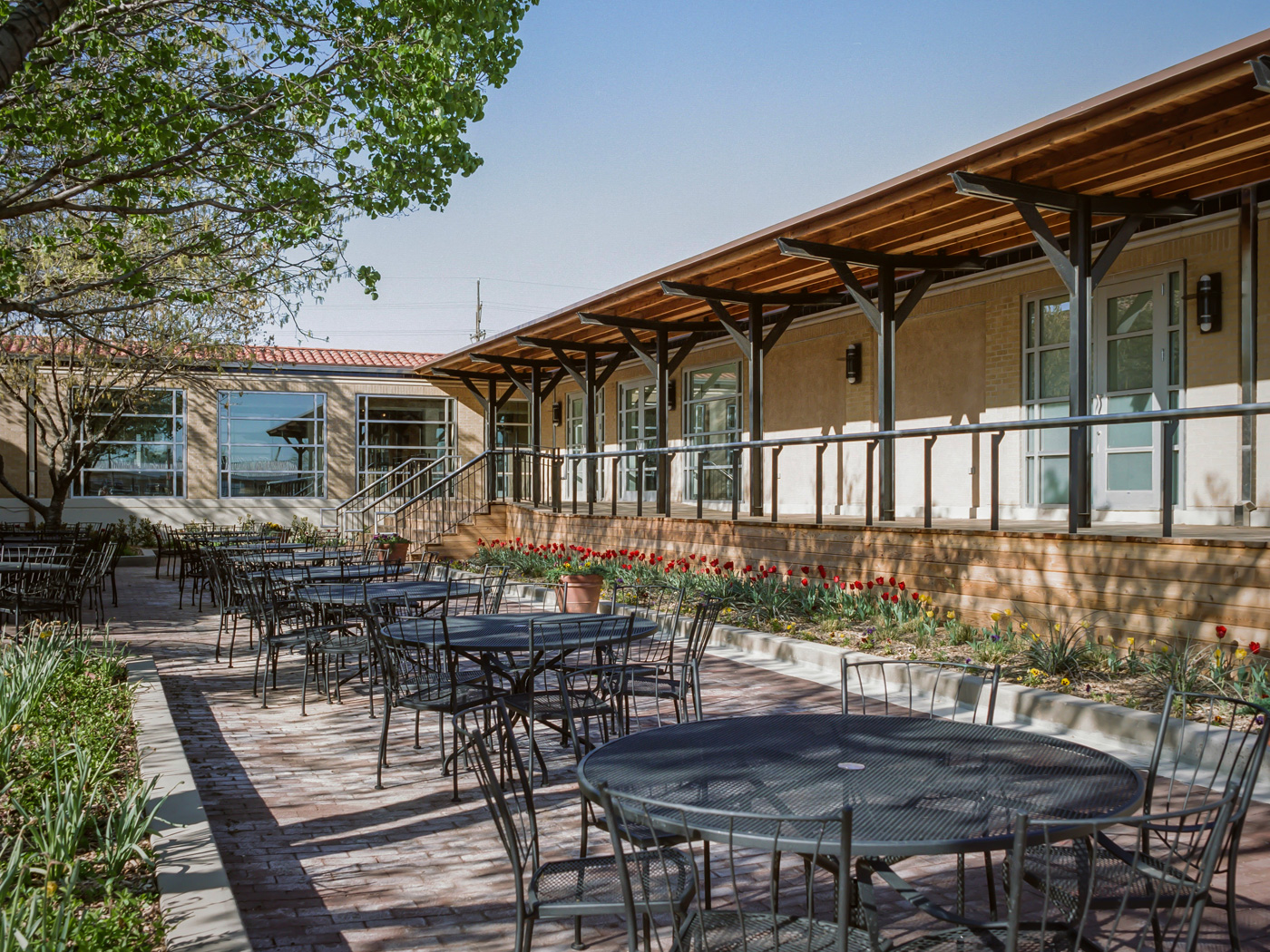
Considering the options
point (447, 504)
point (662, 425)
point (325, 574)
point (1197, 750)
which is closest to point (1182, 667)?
point (1197, 750)

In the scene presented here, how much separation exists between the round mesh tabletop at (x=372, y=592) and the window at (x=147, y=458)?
17190mm

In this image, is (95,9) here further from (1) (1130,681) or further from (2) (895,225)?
(1) (1130,681)

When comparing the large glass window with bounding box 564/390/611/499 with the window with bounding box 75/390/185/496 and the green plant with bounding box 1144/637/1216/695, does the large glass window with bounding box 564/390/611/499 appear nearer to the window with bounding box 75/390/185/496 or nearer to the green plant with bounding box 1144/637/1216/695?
the window with bounding box 75/390/185/496

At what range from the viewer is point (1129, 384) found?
34.0ft

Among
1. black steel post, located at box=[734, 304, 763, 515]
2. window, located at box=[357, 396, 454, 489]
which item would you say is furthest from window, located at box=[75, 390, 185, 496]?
black steel post, located at box=[734, 304, 763, 515]

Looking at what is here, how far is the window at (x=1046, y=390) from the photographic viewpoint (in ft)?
35.6

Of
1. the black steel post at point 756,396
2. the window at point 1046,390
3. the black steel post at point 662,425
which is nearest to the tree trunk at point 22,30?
the black steel post at point 662,425

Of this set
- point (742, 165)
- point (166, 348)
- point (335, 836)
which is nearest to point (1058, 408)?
point (335, 836)

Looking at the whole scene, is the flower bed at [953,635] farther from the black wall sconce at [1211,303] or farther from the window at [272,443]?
the window at [272,443]

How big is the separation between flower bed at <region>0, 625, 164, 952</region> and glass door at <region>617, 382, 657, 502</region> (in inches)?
534

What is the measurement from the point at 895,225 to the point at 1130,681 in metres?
→ 5.17

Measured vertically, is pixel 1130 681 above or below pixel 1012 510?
below

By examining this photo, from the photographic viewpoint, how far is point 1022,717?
6312 millimetres

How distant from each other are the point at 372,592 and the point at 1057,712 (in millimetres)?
4664
